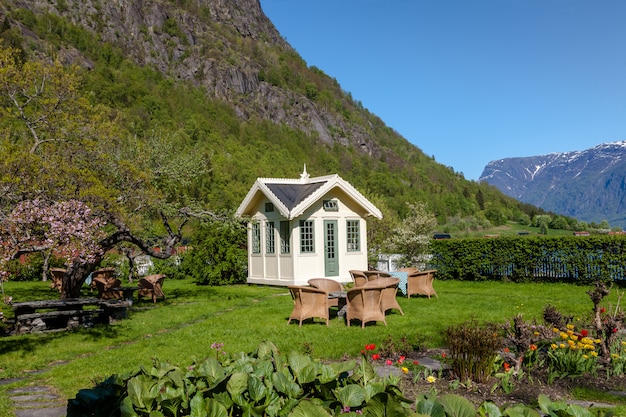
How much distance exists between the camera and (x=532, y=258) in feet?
59.7

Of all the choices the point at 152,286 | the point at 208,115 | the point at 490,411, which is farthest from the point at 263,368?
the point at 208,115

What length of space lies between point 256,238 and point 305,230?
2.55 metres

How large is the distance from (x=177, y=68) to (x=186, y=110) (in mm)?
30222

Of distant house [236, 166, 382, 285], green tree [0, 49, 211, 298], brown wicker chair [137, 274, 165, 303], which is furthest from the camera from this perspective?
distant house [236, 166, 382, 285]

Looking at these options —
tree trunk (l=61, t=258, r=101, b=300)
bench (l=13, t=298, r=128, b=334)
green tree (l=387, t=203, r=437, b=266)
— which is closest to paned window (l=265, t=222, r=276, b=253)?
green tree (l=387, t=203, r=437, b=266)

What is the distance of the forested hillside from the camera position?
15555mm

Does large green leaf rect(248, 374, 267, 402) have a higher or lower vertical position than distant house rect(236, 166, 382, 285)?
lower

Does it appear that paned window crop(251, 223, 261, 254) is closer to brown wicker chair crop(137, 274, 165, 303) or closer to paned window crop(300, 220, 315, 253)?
paned window crop(300, 220, 315, 253)

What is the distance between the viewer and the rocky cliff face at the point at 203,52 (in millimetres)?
89625

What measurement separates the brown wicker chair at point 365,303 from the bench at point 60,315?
5.02 meters

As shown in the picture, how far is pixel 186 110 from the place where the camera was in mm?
70688

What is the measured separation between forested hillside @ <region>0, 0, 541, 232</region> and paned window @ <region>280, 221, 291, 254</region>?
397 centimetres

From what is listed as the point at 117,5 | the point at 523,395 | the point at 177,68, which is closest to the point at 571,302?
the point at 523,395

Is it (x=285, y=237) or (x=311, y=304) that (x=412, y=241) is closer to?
(x=285, y=237)
